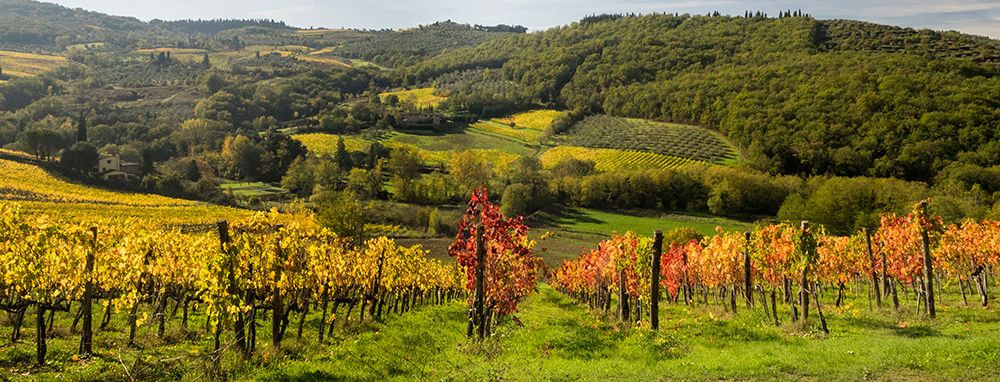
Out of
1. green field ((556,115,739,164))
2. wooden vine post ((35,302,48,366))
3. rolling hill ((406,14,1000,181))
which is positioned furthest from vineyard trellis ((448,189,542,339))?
green field ((556,115,739,164))

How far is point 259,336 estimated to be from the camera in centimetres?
2073

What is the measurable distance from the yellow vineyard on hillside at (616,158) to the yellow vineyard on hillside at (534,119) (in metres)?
32.4

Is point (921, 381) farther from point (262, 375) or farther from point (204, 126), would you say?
point (204, 126)

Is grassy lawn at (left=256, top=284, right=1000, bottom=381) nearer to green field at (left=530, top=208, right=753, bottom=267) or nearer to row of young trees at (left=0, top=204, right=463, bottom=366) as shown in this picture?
row of young trees at (left=0, top=204, right=463, bottom=366)

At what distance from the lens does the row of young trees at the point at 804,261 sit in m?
22.5

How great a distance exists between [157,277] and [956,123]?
13678cm

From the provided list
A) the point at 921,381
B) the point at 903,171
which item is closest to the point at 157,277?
the point at 921,381

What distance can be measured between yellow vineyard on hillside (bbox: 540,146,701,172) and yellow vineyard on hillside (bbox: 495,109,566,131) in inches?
1277

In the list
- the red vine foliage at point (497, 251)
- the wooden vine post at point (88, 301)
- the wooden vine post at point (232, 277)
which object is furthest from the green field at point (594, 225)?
the wooden vine post at point (88, 301)

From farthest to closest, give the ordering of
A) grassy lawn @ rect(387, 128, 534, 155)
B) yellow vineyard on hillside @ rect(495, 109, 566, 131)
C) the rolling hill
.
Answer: yellow vineyard on hillside @ rect(495, 109, 566, 131), grassy lawn @ rect(387, 128, 534, 155), the rolling hill

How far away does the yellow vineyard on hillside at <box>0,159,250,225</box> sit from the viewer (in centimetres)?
6228

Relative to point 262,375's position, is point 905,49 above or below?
above

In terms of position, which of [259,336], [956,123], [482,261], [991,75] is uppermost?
[991,75]

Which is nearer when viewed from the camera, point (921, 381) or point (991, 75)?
point (921, 381)
